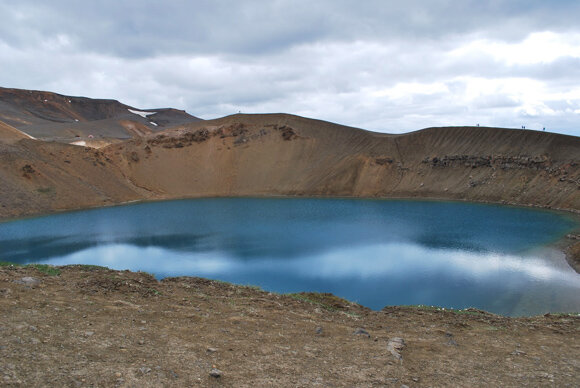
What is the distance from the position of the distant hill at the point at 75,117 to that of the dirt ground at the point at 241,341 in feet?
219

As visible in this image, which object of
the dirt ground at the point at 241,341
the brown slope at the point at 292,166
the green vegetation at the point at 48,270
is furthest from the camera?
the brown slope at the point at 292,166

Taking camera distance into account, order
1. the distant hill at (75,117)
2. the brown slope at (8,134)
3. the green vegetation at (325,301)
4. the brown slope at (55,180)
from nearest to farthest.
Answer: the green vegetation at (325,301), the brown slope at (55,180), the brown slope at (8,134), the distant hill at (75,117)

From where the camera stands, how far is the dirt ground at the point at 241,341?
6191 mm

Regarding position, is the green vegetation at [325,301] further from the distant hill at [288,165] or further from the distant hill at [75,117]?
the distant hill at [75,117]

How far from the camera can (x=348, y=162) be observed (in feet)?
190

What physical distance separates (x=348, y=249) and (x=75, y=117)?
115214mm

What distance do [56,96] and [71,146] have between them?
245 feet

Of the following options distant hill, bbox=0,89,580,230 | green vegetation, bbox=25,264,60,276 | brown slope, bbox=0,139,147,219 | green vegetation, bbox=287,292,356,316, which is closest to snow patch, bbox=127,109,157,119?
distant hill, bbox=0,89,580,230

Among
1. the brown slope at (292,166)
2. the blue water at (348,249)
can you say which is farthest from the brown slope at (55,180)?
the blue water at (348,249)

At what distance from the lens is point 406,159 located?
56.2 meters

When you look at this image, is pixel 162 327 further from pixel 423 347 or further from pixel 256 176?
pixel 256 176

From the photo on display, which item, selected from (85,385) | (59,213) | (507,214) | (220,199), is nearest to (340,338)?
(85,385)

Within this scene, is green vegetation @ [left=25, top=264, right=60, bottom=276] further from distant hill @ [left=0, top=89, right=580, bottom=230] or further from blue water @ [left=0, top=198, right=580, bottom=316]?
distant hill @ [left=0, top=89, right=580, bottom=230]

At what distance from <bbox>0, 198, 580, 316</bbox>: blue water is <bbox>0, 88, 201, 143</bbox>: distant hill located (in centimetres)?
4324
